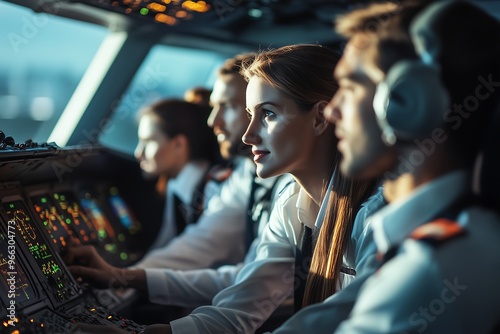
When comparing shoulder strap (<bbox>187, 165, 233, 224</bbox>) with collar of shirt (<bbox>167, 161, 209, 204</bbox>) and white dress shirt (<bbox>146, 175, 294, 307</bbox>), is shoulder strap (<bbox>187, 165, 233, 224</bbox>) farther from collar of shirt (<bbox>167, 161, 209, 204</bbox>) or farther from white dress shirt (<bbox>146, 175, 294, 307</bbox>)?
white dress shirt (<bbox>146, 175, 294, 307</bbox>)

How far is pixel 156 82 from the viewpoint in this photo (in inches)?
157

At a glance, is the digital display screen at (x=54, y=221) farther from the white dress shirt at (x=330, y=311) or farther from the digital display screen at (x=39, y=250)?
the white dress shirt at (x=330, y=311)

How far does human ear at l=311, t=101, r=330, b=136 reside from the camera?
1.76 m

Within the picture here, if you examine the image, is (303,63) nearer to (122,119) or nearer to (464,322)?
(464,322)

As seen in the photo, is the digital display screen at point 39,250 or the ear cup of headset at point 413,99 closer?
the ear cup of headset at point 413,99

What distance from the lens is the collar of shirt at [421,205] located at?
1.12 meters

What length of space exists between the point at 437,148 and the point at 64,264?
135cm

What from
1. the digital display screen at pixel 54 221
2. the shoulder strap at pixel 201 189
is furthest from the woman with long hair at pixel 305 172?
the shoulder strap at pixel 201 189

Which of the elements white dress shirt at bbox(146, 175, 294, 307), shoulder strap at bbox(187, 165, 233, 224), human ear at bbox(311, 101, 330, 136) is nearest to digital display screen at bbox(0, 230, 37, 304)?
white dress shirt at bbox(146, 175, 294, 307)

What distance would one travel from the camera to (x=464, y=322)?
1.13m

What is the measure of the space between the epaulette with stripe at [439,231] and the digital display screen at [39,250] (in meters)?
1.18

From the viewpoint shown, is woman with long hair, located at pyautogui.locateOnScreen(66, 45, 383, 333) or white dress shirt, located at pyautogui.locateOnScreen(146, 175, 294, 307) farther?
white dress shirt, located at pyautogui.locateOnScreen(146, 175, 294, 307)

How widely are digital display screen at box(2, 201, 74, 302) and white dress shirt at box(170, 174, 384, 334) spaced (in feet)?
1.35

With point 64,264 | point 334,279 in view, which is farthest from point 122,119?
point 334,279
